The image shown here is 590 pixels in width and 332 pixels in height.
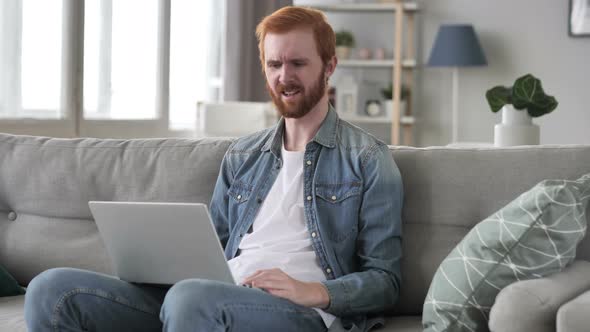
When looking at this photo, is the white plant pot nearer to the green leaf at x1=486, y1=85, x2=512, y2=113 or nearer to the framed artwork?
the framed artwork

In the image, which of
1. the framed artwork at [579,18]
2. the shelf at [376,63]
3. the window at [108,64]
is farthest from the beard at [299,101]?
the framed artwork at [579,18]

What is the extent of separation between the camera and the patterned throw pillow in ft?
5.40

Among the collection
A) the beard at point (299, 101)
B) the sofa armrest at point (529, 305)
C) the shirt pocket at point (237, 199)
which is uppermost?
the beard at point (299, 101)

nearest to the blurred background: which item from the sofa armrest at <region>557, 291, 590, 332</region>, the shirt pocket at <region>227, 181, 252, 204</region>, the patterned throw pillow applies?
the shirt pocket at <region>227, 181, 252, 204</region>

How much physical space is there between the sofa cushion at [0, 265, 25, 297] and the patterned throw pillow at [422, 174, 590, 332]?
46.8 inches

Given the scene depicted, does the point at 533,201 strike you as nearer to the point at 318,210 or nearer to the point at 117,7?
the point at 318,210

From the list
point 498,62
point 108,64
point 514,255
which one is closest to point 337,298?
point 514,255

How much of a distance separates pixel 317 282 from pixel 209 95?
361 cm

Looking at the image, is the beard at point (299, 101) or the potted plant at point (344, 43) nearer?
the beard at point (299, 101)

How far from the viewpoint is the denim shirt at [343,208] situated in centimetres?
186

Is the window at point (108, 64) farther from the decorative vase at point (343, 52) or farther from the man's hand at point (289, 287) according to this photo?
the man's hand at point (289, 287)

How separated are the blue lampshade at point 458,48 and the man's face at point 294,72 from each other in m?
3.94

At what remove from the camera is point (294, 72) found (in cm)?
206

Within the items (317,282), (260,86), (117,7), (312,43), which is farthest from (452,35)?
(317,282)
